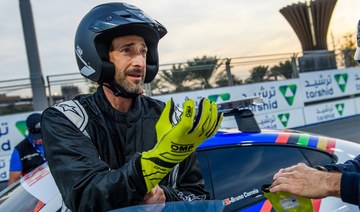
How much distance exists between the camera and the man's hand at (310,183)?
1.52 m

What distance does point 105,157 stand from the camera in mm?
1747

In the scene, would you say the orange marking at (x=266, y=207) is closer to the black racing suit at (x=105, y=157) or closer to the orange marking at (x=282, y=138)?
the orange marking at (x=282, y=138)

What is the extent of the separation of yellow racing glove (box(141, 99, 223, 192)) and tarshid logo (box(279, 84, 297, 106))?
39.1 ft

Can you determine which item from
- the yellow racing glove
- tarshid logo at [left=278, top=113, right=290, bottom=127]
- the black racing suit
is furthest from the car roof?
tarshid logo at [left=278, top=113, right=290, bottom=127]

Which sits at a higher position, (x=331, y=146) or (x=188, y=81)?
(x=188, y=81)

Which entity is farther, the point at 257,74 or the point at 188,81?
the point at 257,74

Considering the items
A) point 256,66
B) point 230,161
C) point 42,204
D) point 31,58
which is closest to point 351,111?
point 256,66

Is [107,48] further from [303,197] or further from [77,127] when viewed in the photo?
[303,197]

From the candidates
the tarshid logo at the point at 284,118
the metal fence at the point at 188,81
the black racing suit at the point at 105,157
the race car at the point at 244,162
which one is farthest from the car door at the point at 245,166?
the tarshid logo at the point at 284,118

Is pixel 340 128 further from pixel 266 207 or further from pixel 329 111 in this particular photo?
pixel 266 207

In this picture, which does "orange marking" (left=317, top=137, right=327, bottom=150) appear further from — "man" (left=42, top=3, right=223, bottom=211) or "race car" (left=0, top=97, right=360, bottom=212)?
"man" (left=42, top=3, right=223, bottom=211)

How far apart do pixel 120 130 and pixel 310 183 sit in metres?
0.79

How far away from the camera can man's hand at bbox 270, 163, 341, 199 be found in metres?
1.52

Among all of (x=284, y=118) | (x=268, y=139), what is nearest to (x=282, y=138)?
(x=268, y=139)
